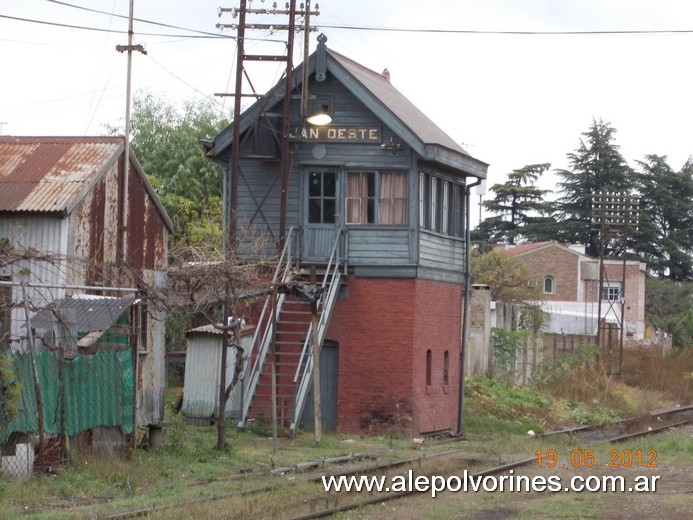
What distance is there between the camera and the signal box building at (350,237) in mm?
26875

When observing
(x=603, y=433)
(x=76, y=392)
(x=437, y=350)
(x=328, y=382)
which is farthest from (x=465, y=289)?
(x=76, y=392)

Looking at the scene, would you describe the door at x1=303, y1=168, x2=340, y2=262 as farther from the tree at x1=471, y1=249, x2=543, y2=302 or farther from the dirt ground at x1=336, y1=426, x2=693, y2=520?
the tree at x1=471, y1=249, x2=543, y2=302

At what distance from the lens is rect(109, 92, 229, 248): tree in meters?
45.6

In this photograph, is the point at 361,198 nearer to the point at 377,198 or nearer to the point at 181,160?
the point at 377,198

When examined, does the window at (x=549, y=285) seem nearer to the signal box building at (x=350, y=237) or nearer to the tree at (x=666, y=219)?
the tree at (x=666, y=219)

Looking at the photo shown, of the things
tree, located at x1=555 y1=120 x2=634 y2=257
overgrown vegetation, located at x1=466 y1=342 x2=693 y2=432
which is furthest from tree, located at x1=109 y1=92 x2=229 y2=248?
tree, located at x1=555 y1=120 x2=634 y2=257

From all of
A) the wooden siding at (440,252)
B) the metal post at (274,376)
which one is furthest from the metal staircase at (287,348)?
the wooden siding at (440,252)

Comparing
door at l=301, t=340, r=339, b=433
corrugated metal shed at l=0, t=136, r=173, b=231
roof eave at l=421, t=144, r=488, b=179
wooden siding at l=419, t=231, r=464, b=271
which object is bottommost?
door at l=301, t=340, r=339, b=433

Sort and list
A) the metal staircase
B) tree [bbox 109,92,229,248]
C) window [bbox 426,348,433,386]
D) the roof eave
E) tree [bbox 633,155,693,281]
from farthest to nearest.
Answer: tree [bbox 633,155,693,281]
tree [bbox 109,92,229,248]
window [bbox 426,348,433,386]
the roof eave
the metal staircase

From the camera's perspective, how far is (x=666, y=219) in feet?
274

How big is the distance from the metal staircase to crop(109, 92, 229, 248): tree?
15733 millimetres

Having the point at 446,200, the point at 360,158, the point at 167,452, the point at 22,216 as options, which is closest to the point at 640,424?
the point at 446,200

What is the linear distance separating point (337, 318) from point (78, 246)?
331 inches

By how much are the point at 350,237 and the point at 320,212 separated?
3.21 feet
